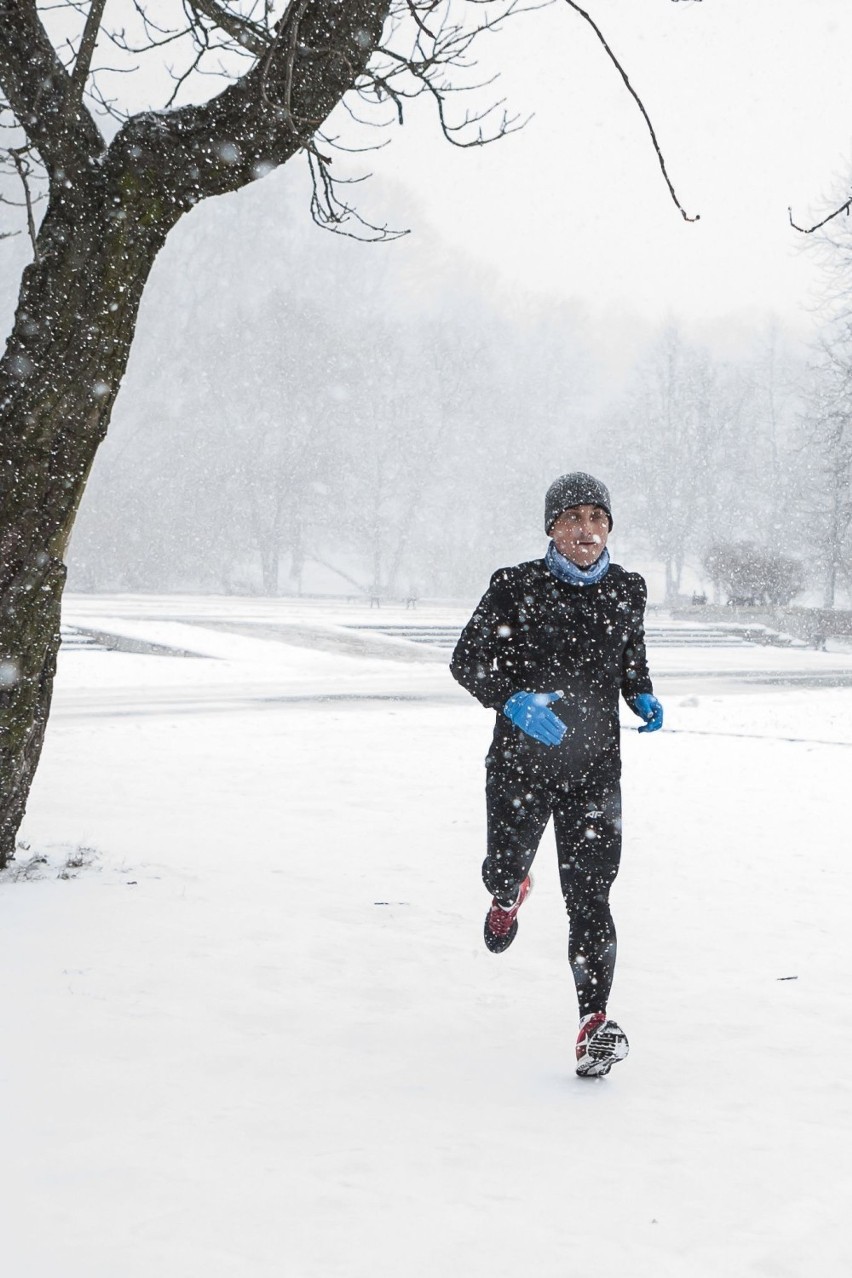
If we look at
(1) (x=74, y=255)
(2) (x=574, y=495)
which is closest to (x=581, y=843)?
(2) (x=574, y=495)

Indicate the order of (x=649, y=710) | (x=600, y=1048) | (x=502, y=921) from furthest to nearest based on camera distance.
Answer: (x=502, y=921) < (x=649, y=710) < (x=600, y=1048)

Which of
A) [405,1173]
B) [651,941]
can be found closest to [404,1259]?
[405,1173]

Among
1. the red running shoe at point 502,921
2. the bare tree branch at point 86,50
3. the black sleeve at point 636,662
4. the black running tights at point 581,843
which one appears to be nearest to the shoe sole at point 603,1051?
the black running tights at point 581,843

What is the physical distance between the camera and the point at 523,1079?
360cm

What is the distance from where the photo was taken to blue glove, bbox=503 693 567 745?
3.57 meters

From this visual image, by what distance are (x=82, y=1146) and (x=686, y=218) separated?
4090 mm

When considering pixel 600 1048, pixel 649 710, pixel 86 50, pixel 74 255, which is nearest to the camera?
pixel 600 1048

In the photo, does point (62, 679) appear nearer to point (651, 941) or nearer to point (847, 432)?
point (651, 941)

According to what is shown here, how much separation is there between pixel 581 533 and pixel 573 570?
4.7 inches

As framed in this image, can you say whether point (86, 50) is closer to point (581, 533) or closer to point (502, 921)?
point (581, 533)

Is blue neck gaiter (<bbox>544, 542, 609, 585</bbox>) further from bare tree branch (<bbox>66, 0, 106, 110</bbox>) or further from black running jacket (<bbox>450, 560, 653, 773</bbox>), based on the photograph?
bare tree branch (<bbox>66, 0, 106, 110</bbox>)

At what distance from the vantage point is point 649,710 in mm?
3922

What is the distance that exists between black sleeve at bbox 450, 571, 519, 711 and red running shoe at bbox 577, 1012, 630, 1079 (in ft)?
3.36

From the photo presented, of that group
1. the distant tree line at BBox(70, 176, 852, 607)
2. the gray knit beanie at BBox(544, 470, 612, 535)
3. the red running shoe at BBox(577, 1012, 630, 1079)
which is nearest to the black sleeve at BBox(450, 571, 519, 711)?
the gray knit beanie at BBox(544, 470, 612, 535)
